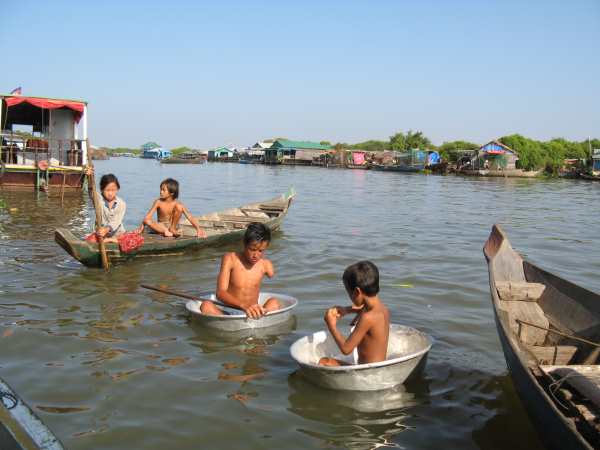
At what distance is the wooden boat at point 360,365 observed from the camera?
3.49 m

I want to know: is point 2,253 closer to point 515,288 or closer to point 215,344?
point 215,344

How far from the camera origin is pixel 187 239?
25.9 feet

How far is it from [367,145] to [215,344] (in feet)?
289

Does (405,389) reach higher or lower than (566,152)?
lower

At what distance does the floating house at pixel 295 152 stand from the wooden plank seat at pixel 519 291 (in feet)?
203

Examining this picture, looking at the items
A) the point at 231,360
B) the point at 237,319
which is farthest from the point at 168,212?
the point at 231,360

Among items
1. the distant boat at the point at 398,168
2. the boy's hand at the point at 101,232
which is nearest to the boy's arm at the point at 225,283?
the boy's hand at the point at 101,232

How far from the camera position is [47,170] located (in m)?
16.6

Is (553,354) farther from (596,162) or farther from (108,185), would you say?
(596,162)

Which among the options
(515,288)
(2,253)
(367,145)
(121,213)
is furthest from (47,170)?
(367,145)

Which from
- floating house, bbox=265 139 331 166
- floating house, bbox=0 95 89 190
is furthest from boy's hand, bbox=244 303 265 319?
floating house, bbox=265 139 331 166

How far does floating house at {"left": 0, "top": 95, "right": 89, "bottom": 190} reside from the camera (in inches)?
642

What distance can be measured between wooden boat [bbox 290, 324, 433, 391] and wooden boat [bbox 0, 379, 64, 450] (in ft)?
6.41

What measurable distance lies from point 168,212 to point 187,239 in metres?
0.55
